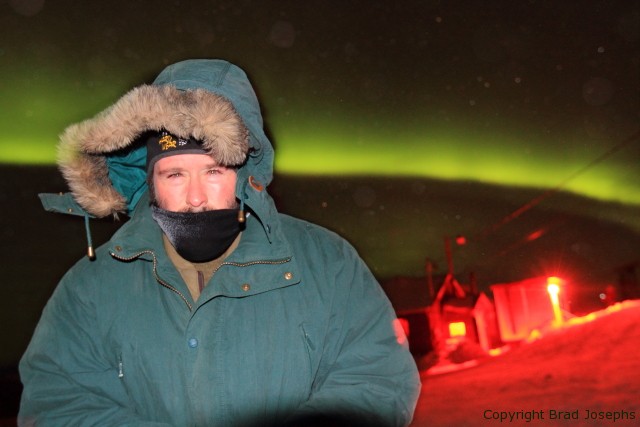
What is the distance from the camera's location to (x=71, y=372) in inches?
79.5

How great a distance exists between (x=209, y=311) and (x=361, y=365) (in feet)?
1.83

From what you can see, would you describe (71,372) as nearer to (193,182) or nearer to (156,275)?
(156,275)

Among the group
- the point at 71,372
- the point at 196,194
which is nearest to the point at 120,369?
the point at 71,372

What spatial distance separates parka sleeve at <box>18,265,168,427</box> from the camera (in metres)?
1.97

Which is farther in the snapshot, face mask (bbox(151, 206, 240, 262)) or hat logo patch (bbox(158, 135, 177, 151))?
hat logo patch (bbox(158, 135, 177, 151))

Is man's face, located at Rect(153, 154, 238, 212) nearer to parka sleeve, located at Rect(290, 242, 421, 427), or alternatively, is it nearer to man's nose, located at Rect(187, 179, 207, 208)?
man's nose, located at Rect(187, 179, 207, 208)

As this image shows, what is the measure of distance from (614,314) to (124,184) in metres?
9.14

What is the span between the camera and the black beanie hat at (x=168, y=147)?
2.39m

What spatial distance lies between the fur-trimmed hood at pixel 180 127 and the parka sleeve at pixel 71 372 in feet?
1.82

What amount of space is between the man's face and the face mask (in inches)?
2.0

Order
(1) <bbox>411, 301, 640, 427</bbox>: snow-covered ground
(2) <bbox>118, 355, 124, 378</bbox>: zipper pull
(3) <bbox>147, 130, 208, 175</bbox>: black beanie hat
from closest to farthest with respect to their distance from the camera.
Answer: (2) <bbox>118, 355, 124, 378</bbox>: zipper pull < (3) <bbox>147, 130, 208, 175</bbox>: black beanie hat < (1) <bbox>411, 301, 640, 427</bbox>: snow-covered ground

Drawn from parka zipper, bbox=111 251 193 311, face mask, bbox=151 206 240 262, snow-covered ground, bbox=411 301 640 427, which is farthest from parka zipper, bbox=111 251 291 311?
snow-covered ground, bbox=411 301 640 427

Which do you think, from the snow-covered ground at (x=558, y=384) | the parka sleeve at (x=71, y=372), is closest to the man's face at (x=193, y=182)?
the parka sleeve at (x=71, y=372)

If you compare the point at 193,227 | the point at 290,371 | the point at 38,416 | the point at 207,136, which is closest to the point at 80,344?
the point at 38,416
